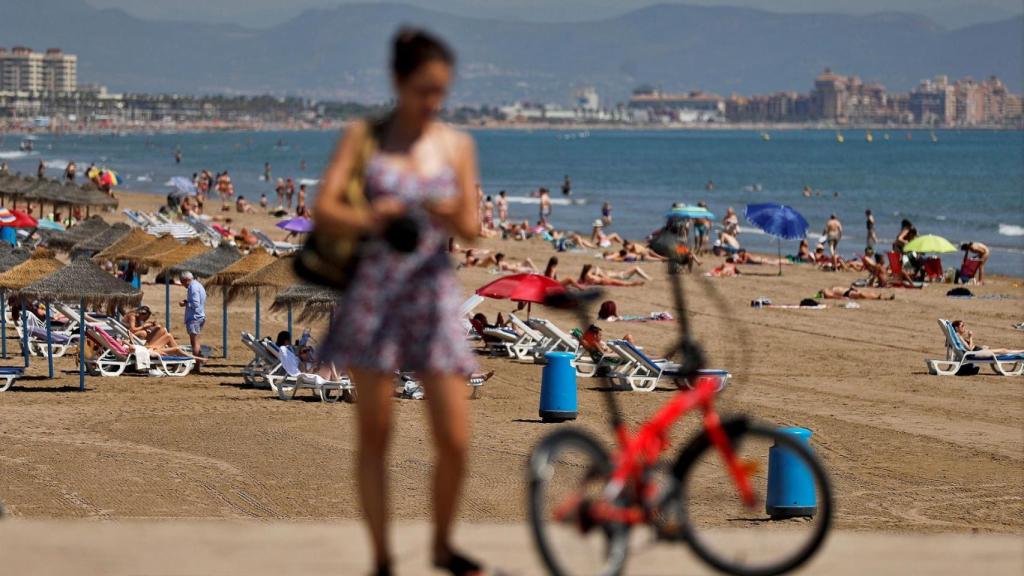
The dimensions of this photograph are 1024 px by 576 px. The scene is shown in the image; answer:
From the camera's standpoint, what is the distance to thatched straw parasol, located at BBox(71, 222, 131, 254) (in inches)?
905

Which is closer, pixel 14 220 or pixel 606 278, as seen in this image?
pixel 14 220

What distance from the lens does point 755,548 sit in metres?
4.24

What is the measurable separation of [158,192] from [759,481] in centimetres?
5975

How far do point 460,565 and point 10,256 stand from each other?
14.5 m

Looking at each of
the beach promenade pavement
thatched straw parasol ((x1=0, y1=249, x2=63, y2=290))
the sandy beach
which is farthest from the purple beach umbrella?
the beach promenade pavement

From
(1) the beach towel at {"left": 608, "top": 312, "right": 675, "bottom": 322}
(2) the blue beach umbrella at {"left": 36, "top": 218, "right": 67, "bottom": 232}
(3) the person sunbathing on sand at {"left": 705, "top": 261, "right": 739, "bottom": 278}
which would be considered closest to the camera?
(1) the beach towel at {"left": 608, "top": 312, "right": 675, "bottom": 322}

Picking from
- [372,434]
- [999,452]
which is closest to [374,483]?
[372,434]

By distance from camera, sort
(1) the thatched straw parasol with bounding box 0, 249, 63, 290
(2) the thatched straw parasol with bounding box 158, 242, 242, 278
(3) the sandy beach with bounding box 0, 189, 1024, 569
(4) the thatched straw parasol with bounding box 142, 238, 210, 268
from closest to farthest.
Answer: (3) the sandy beach with bounding box 0, 189, 1024, 569
(1) the thatched straw parasol with bounding box 0, 249, 63, 290
(2) the thatched straw parasol with bounding box 158, 242, 242, 278
(4) the thatched straw parasol with bounding box 142, 238, 210, 268

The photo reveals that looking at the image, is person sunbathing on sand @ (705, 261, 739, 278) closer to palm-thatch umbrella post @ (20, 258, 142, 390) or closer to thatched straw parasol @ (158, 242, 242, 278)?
thatched straw parasol @ (158, 242, 242, 278)

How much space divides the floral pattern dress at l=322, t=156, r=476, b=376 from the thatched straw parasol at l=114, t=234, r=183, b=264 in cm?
1672

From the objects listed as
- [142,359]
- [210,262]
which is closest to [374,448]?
[142,359]

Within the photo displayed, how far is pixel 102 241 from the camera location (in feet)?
76.3

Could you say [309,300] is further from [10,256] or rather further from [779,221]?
[779,221]

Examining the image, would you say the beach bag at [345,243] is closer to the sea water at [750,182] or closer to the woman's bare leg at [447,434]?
the woman's bare leg at [447,434]
